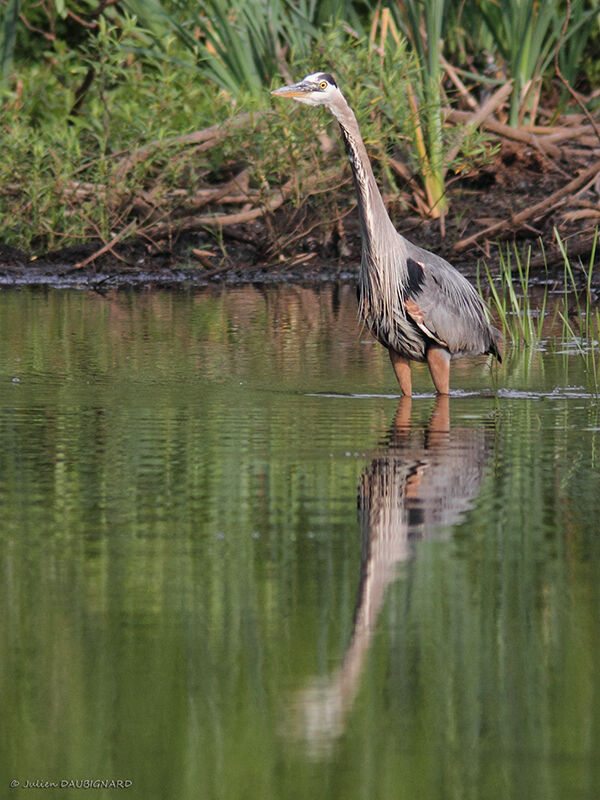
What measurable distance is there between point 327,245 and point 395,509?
37.9 feet

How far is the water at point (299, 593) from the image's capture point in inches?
144

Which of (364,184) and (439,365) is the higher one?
(364,184)

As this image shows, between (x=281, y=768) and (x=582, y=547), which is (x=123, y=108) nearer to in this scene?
(x=582, y=547)

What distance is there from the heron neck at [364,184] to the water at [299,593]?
975mm

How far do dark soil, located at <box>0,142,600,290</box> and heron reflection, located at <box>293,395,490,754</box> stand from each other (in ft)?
25.3

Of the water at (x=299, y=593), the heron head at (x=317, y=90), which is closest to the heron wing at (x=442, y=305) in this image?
the water at (x=299, y=593)

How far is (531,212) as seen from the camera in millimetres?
16031

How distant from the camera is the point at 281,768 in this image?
3.58 metres

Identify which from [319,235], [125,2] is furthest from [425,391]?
[125,2]

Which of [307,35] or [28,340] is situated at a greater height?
[307,35]

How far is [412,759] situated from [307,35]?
48.5ft

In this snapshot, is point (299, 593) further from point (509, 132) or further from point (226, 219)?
point (509, 132)

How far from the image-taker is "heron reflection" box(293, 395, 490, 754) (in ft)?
13.0

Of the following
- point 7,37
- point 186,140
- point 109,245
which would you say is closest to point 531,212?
point 186,140
